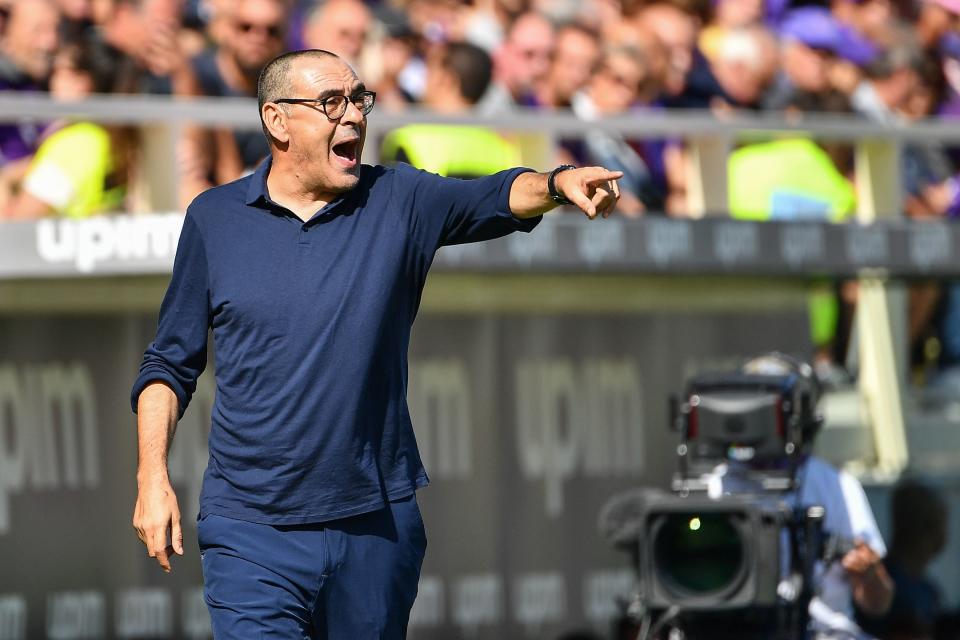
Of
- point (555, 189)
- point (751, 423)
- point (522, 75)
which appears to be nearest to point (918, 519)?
point (751, 423)

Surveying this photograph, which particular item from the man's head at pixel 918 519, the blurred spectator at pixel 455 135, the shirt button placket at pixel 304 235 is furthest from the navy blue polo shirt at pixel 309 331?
the man's head at pixel 918 519

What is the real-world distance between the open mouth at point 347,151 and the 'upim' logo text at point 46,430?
3.55 m

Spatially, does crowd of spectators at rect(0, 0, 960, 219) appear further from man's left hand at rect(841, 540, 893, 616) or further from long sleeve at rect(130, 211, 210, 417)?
long sleeve at rect(130, 211, 210, 417)

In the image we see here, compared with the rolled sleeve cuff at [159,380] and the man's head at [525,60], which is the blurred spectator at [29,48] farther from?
the rolled sleeve cuff at [159,380]

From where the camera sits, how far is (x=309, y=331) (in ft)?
12.7

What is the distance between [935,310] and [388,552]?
5.56 meters

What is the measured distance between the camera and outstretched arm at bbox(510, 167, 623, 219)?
368cm

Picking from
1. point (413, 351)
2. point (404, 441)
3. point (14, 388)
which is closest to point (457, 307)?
point (413, 351)

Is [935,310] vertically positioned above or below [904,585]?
above

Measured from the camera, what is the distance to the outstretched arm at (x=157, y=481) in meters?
3.80

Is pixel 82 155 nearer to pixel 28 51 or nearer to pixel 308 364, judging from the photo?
pixel 28 51

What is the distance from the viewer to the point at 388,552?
3928mm

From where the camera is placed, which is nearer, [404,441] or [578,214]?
[404,441]

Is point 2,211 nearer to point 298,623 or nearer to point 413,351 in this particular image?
point 413,351
